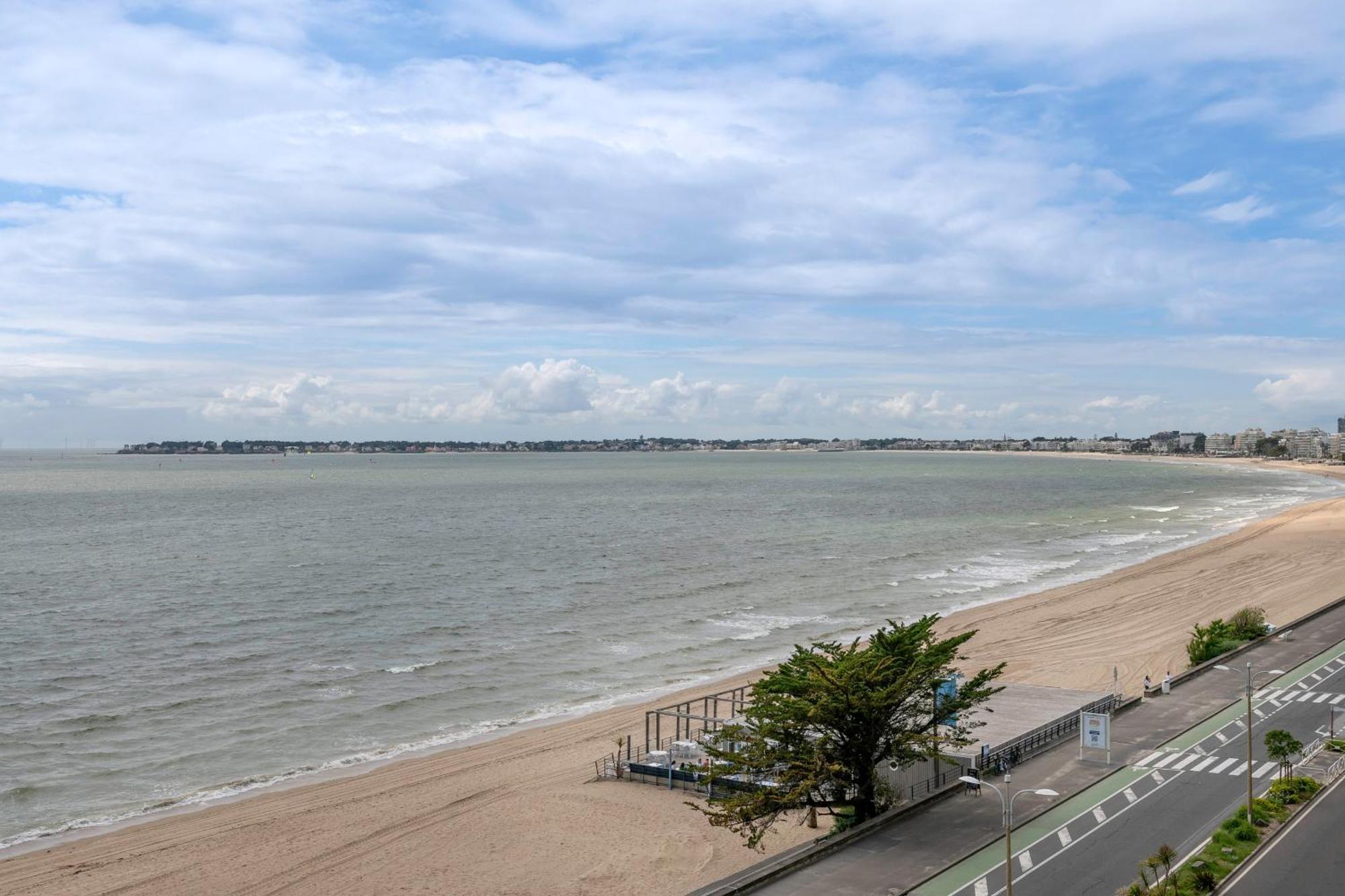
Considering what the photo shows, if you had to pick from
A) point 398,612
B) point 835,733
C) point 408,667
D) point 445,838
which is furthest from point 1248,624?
point 398,612

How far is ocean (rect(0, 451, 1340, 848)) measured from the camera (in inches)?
1409

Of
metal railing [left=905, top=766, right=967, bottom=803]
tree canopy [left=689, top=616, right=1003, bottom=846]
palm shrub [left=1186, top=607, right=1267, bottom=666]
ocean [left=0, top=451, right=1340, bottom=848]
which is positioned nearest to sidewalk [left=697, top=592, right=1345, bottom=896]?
metal railing [left=905, top=766, right=967, bottom=803]

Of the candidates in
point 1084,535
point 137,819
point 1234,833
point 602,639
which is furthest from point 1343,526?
point 137,819

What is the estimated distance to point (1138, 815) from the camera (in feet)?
84.2

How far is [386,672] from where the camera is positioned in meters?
45.4

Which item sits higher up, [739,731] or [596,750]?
[739,731]

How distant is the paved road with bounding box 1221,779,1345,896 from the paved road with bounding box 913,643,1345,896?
1.57 metres

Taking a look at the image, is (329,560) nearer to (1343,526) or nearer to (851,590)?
(851,590)

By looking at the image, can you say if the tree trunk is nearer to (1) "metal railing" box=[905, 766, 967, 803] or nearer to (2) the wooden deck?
(1) "metal railing" box=[905, 766, 967, 803]

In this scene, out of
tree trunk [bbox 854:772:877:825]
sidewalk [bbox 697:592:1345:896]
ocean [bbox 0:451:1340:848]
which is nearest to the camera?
sidewalk [bbox 697:592:1345:896]

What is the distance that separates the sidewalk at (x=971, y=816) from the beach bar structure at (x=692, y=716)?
24.5ft

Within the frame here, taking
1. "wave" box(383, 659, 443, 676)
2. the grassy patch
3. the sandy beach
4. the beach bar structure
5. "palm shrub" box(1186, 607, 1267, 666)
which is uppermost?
"palm shrub" box(1186, 607, 1267, 666)

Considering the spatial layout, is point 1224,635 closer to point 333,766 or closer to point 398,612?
point 333,766

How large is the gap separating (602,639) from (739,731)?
2616 centimetres
